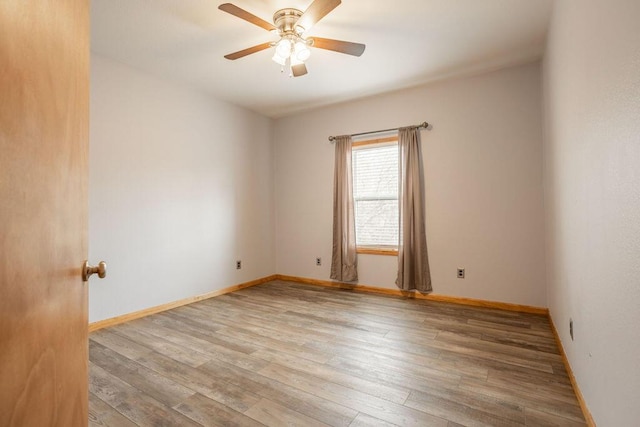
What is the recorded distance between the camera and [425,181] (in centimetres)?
378

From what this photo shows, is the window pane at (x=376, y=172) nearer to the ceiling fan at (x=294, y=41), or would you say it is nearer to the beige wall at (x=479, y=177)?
the beige wall at (x=479, y=177)

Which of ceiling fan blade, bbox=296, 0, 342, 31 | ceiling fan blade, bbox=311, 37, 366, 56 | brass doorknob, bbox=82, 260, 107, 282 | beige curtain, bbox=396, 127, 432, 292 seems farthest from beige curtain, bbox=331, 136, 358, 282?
brass doorknob, bbox=82, 260, 107, 282

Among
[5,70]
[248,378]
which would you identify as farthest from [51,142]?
[248,378]

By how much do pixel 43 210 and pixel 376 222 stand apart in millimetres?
3759

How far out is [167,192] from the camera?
11.7 ft

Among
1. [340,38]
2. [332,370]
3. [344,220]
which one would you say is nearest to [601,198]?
Answer: [332,370]

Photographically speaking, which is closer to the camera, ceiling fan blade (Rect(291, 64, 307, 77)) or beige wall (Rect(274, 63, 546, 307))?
ceiling fan blade (Rect(291, 64, 307, 77))

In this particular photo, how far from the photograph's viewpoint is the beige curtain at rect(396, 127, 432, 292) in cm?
374

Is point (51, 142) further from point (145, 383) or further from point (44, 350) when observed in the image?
point (145, 383)

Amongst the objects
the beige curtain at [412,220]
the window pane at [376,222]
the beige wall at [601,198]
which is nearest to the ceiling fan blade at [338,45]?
the beige wall at [601,198]

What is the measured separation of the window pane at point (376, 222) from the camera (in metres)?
4.06

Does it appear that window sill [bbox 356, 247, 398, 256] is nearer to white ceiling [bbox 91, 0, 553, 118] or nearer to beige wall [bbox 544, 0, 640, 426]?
beige wall [bbox 544, 0, 640, 426]

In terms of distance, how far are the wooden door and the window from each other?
3.53m

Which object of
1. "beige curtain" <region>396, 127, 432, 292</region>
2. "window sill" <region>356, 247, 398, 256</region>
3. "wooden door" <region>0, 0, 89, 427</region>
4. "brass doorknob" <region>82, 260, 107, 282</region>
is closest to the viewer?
"wooden door" <region>0, 0, 89, 427</region>
